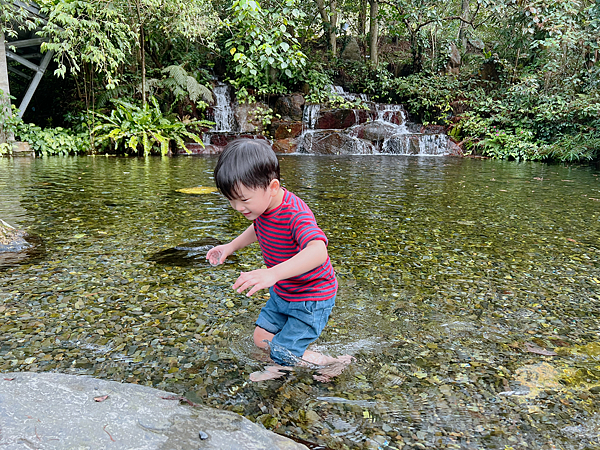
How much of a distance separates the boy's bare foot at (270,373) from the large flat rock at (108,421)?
450mm

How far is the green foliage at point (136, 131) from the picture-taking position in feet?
41.7

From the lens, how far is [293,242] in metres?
1.99

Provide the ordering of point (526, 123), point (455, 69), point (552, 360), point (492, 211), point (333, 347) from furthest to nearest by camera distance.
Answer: point (455, 69) < point (526, 123) < point (492, 211) < point (333, 347) < point (552, 360)

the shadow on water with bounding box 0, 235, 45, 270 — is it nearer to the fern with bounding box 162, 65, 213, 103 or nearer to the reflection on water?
the reflection on water

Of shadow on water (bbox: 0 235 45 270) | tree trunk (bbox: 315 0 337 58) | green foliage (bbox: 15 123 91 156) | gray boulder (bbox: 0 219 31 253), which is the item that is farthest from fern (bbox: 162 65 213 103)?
shadow on water (bbox: 0 235 45 270)

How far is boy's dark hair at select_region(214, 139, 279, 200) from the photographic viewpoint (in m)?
1.76

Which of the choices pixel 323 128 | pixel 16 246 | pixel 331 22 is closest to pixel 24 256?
pixel 16 246

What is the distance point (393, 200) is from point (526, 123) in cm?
1201

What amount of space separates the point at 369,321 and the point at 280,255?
0.79 m

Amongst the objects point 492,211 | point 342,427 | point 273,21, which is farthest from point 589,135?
point 342,427

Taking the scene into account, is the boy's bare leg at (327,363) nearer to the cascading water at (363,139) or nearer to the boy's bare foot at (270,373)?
the boy's bare foot at (270,373)

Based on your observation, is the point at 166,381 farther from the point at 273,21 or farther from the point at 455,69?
the point at 455,69

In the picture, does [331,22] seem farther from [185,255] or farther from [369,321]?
[369,321]

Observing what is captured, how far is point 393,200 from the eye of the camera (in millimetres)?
6141
